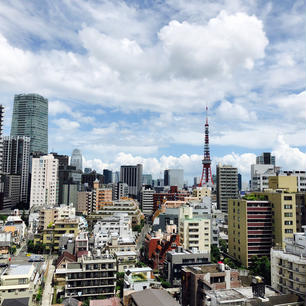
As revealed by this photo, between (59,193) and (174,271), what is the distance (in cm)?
7831

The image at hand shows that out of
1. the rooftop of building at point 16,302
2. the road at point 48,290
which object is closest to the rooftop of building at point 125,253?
the road at point 48,290

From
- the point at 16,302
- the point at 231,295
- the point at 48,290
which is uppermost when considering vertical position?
the point at 231,295

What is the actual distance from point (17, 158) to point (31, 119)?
1349 inches

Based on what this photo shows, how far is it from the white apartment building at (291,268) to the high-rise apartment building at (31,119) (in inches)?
5249

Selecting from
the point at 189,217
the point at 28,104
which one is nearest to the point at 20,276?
the point at 189,217

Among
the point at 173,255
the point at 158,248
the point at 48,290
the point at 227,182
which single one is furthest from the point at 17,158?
the point at 173,255

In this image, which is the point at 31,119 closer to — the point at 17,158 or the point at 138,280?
the point at 17,158

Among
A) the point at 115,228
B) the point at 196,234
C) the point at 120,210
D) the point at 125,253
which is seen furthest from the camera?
the point at 120,210

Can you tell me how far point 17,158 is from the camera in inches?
4523

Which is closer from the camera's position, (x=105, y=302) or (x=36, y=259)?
(x=105, y=302)

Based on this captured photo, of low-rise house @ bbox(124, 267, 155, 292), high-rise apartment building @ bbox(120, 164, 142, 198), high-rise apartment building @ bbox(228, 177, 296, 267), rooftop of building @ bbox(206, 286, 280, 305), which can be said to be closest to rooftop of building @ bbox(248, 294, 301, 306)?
rooftop of building @ bbox(206, 286, 280, 305)

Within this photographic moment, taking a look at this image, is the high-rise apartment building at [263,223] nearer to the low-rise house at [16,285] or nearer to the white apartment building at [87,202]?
the low-rise house at [16,285]

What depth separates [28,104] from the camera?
146 metres

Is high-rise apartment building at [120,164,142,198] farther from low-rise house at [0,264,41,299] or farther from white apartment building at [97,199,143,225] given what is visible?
low-rise house at [0,264,41,299]
